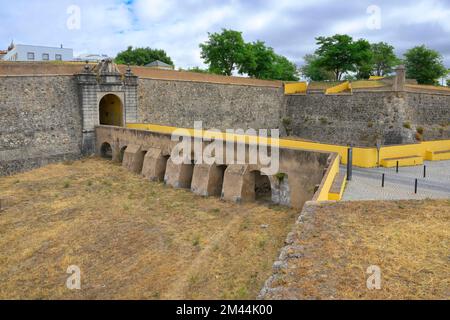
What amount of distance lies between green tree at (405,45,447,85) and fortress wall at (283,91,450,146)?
14018mm

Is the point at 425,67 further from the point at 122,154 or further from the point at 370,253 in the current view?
the point at 370,253

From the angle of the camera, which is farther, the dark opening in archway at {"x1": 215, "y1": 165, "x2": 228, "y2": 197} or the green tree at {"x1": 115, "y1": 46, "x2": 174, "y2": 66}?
the green tree at {"x1": 115, "y1": 46, "x2": 174, "y2": 66}

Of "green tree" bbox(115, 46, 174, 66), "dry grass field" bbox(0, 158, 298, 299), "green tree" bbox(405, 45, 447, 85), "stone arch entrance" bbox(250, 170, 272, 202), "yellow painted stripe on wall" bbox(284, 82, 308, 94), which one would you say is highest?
"green tree" bbox(115, 46, 174, 66)

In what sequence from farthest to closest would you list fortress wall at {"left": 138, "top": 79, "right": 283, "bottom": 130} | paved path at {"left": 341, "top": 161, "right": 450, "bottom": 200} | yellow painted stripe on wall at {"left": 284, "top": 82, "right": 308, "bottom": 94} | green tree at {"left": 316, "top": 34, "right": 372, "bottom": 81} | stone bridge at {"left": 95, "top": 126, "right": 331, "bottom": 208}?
1. green tree at {"left": 316, "top": 34, "right": 372, "bottom": 81}
2. yellow painted stripe on wall at {"left": 284, "top": 82, "right": 308, "bottom": 94}
3. fortress wall at {"left": 138, "top": 79, "right": 283, "bottom": 130}
4. stone bridge at {"left": 95, "top": 126, "right": 331, "bottom": 208}
5. paved path at {"left": 341, "top": 161, "right": 450, "bottom": 200}

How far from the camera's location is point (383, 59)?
46.5 metres

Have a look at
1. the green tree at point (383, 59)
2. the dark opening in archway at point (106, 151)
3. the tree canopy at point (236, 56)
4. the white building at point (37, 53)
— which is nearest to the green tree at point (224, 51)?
Result: the tree canopy at point (236, 56)

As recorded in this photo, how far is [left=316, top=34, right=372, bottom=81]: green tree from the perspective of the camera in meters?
33.7

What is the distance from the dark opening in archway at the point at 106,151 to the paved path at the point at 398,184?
12.3 m

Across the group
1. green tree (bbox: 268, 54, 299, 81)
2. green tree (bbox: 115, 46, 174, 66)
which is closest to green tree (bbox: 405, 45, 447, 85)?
green tree (bbox: 268, 54, 299, 81)

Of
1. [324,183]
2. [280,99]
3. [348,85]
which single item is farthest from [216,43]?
[324,183]

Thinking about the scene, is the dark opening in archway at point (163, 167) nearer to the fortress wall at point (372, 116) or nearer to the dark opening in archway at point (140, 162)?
the dark opening in archway at point (140, 162)

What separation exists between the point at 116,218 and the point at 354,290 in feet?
30.8

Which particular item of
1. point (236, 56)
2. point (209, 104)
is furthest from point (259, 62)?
point (209, 104)

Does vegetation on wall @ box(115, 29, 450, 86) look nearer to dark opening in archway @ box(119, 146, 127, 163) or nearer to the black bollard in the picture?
dark opening in archway @ box(119, 146, 127, 163)
